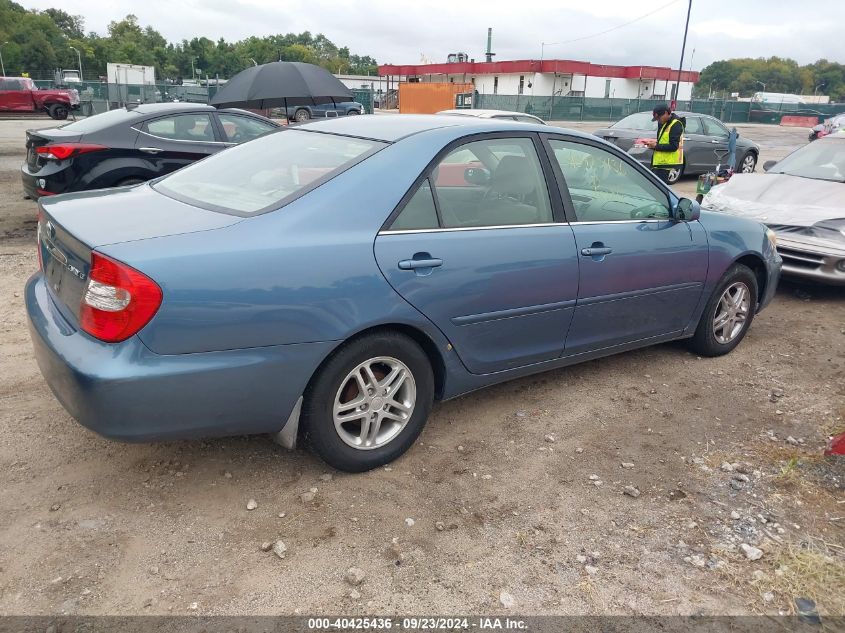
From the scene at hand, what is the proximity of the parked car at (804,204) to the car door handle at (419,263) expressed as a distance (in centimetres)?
481

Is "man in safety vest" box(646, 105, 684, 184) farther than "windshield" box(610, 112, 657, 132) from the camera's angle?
No

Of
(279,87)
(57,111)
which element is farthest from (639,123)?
(57,111)

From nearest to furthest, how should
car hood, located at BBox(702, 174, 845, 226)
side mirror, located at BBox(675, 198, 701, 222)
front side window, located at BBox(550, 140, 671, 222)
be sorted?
front side window, located at BBox(550, 140, 671, 222), side mirror, located at BBox(675, 198, 701, 222), car hood, located at BBox(702, 174, 845, 226)

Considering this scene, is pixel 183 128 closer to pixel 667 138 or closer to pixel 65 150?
pixel 65 150

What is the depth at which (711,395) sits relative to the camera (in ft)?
14.2

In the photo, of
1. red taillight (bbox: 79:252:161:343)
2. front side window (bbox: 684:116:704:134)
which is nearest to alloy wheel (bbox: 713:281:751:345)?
red taillight (bbox: 79:252:161:343)

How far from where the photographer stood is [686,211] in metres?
4.23

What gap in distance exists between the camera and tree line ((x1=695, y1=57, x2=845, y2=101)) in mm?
106250

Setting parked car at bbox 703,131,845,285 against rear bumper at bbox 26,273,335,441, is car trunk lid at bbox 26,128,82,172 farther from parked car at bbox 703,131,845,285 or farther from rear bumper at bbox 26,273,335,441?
parked car at bbox 703,131,845,285

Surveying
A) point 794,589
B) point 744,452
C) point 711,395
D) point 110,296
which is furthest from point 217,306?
point 711,395

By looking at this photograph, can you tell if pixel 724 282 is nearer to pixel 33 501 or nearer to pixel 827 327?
pixel 827 327

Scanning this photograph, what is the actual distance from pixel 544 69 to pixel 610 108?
14629 mm

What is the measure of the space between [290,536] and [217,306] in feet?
3.24

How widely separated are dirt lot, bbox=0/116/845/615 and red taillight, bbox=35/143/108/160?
11.7 ft
